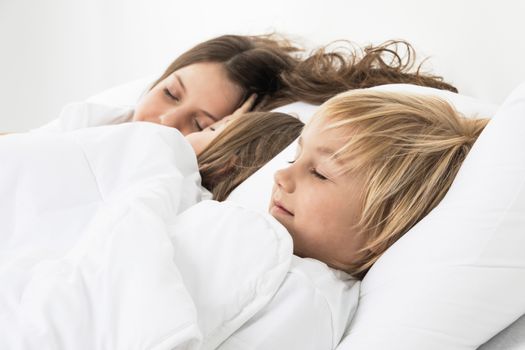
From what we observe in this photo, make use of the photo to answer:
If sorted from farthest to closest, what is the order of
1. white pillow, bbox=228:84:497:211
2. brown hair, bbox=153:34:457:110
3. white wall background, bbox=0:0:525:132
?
1. brown hair, bbox=153:34:457:110
2. white wall background, bbox=0:0:525:132
3. white pillow, bbox=228:84:497:211

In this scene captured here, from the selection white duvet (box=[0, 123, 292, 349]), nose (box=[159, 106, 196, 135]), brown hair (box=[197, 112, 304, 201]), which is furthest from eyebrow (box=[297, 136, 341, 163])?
nose (box=[159, 106, 196, 135])

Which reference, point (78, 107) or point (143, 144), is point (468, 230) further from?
point (78, 107)

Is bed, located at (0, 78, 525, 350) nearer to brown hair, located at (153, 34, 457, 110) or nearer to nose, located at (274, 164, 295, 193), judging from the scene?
nose, located at (274, 164, 295, 193)

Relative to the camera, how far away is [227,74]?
1709 millimetres

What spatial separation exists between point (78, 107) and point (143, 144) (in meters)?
0.45

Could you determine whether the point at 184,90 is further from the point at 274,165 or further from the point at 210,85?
the point at 274,165

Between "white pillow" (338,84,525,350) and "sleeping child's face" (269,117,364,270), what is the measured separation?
119mm

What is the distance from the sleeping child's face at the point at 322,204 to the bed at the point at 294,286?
0.19 ft

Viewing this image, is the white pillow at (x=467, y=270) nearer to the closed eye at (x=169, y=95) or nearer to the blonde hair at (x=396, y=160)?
the blonde hair at (x=396, y=160)

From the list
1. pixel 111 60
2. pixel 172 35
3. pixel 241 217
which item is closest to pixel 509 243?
pixel 241 217

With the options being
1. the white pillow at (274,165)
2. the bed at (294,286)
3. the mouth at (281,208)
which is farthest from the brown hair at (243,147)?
the bed at (294,286)

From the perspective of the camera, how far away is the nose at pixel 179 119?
1.60 metres

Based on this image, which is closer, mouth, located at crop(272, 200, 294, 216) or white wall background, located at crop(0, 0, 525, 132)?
mouth, located at crop(272, 200, 294, 216)

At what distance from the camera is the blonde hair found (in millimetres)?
936
